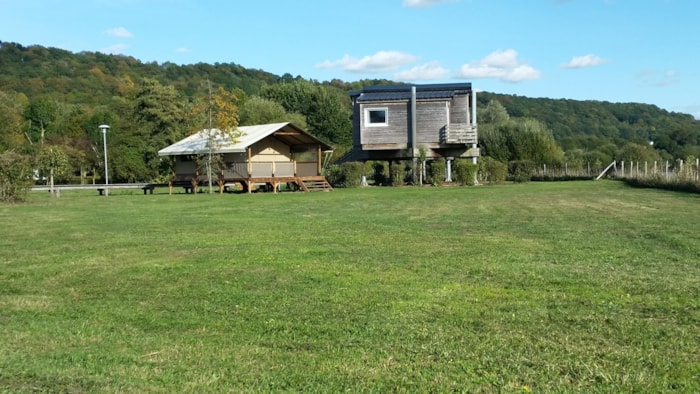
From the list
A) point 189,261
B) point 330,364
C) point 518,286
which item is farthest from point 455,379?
point 189,261

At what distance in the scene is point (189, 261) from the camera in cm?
916

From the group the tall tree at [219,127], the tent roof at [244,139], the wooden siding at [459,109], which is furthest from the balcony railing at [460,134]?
the tall tree at [219,127]

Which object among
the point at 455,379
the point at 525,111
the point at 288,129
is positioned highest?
the point at 525,111

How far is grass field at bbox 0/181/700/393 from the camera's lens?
4.27 meters

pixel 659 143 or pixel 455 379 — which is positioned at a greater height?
pixel 659 143

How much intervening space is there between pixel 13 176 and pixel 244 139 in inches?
547

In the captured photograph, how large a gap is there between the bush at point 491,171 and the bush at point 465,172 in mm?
2068

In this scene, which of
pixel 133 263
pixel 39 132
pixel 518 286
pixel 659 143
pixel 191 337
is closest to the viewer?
pixel 191 337

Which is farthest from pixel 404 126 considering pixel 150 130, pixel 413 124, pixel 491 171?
pixel 150 130

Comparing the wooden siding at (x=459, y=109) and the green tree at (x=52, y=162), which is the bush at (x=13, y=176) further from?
the wooden siding at (x=459, y=109)

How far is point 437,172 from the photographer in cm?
3609

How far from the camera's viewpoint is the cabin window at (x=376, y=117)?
38375 mm

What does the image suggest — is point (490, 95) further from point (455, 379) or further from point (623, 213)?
point (455, 379)

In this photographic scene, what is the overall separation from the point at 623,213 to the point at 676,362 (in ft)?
40.5
